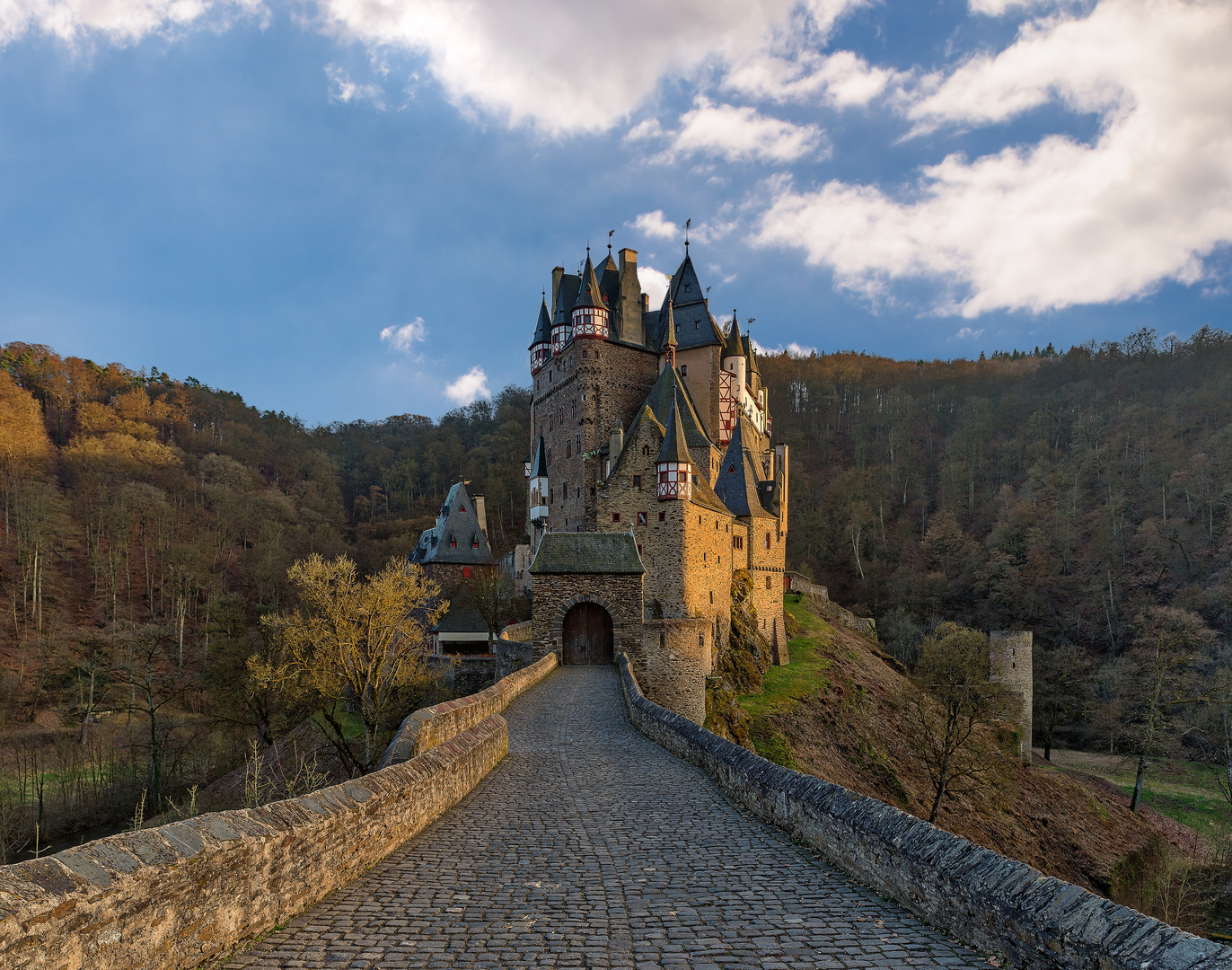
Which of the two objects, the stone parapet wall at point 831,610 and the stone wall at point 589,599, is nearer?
the stone wall at point 589,599

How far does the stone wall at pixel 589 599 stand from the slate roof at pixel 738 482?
16152mm

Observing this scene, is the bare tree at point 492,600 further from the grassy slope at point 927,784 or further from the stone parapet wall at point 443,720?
the stone parapet wall at point 443,720

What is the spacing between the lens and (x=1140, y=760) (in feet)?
101

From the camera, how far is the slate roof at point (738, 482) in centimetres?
3834

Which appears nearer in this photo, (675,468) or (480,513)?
(675,468)

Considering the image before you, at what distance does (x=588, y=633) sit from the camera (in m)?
24.0

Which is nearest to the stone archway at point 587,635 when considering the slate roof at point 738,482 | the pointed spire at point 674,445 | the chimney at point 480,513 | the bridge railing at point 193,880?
the pointed spire at point 674,445

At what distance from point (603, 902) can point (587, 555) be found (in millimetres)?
18546

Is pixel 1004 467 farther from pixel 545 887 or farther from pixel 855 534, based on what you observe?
pixel 545 887

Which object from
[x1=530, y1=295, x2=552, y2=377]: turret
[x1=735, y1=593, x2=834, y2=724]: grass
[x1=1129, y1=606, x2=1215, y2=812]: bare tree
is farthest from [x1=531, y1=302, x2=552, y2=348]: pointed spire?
[x1=1129, y1=606, x2=1215, y2=812]: bare tree

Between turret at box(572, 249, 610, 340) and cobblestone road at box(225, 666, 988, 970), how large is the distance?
3603 centimetres

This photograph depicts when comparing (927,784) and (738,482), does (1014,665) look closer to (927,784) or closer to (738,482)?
(927,784)

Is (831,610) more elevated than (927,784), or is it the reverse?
(831,610)

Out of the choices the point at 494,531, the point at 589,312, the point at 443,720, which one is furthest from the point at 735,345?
the point at 443,720
